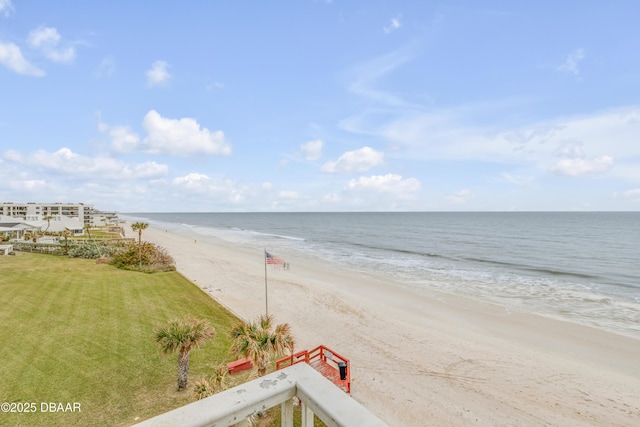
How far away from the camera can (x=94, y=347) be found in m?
15.2

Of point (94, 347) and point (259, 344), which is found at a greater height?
point (259, 344)

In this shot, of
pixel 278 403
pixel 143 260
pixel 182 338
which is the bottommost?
pixel 143 260

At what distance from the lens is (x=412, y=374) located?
15.0 m

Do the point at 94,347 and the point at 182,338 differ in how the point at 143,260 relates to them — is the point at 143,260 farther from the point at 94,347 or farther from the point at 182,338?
the point at 182,338

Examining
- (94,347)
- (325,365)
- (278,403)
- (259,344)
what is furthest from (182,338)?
(278,403)

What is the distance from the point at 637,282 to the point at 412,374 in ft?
109

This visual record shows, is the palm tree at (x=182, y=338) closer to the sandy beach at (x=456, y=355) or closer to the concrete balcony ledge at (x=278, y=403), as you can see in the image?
the sandy beach at (x=456, y=355)

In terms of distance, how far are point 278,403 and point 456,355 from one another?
17497 millimetres

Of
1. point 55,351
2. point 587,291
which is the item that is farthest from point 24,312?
point 587,291

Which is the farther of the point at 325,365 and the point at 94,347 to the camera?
the point at 94,347

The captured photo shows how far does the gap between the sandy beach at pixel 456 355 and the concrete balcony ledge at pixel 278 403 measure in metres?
11.3

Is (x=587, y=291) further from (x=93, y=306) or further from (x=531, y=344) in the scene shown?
(x=93, y=306)

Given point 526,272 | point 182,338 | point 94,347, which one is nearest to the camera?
point 182,338

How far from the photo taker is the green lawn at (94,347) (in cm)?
1155
